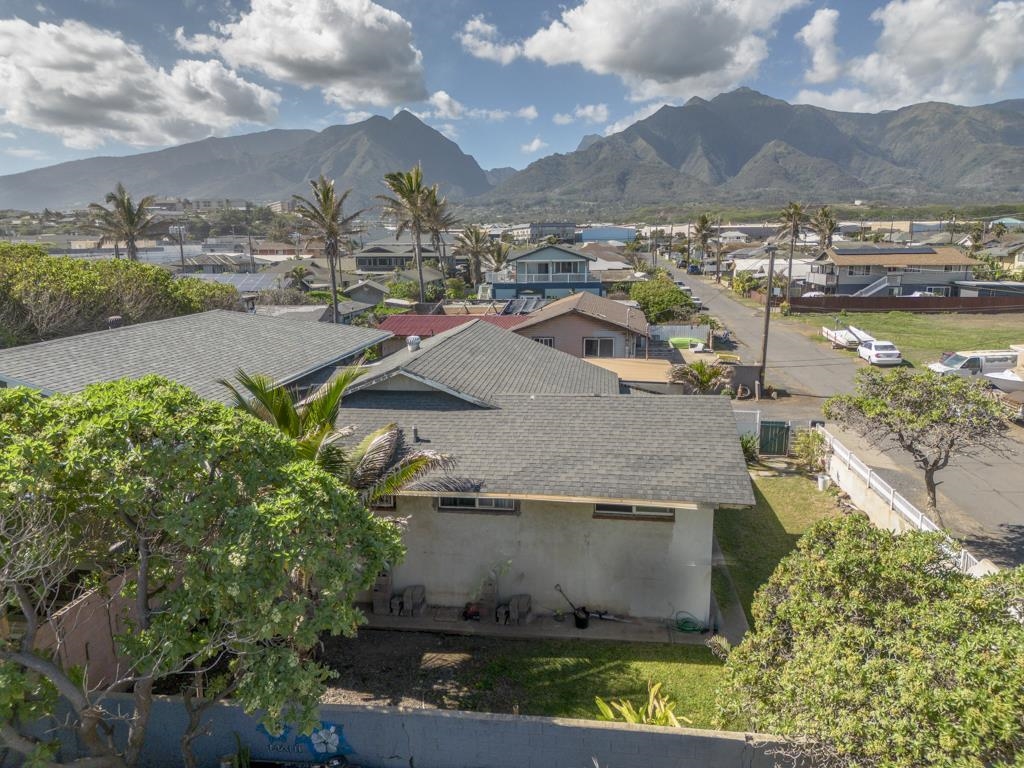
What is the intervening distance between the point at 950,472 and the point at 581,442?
1578cm

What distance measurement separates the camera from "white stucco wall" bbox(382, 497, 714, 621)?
40.5 ft

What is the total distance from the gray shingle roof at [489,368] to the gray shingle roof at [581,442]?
574mm

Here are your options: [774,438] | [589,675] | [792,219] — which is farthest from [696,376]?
[792,219]

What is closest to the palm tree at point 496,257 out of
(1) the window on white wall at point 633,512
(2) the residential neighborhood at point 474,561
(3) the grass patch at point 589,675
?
(2) the residential neighborhood at point 474,561

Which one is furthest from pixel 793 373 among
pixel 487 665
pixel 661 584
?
Answer: pixel 487 665

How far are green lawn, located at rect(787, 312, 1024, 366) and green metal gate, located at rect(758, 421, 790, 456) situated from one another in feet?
67.3

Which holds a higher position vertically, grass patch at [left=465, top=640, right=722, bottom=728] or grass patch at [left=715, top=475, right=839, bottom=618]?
grass patch at [left=465, top=640, right=722, bottom=728]

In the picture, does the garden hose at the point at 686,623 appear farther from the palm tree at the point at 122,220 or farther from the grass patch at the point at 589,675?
the palm tree at the point at 122,220

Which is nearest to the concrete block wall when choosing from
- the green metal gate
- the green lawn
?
the green metal gate

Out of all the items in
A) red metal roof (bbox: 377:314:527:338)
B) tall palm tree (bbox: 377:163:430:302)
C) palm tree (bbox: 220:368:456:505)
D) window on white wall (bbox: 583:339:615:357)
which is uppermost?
tall palm tree (bbox: 377:163:430:302)

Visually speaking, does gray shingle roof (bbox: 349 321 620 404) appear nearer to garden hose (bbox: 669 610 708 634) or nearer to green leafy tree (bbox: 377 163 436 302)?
garden hose (bbox: 669 610 708 634)

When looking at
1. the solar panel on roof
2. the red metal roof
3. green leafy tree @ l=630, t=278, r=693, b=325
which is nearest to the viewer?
the red metal roof

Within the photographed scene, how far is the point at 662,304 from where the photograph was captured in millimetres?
49594

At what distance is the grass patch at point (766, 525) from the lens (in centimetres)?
1484
